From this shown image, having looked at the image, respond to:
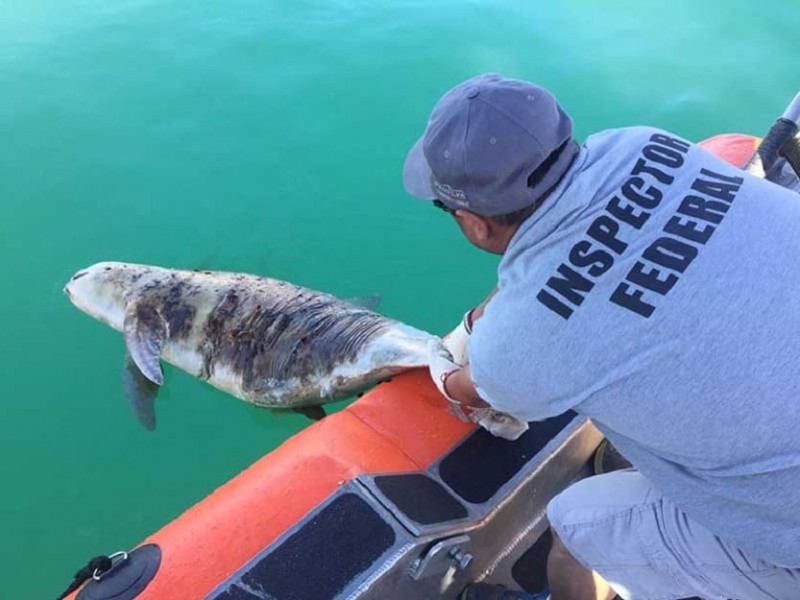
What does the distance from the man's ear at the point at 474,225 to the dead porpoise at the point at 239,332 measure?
2.41 meters

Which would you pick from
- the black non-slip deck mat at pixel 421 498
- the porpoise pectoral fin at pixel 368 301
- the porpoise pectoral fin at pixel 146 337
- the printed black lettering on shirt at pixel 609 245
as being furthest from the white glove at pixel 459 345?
the porpoise pectoral fin at pixel 146 337

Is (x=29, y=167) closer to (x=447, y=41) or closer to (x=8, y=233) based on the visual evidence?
(x=8, y=233)

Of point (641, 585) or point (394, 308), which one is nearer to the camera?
point (641, 585)

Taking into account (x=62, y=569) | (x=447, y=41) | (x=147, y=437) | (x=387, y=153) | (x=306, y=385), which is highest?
(x=447, y=41)

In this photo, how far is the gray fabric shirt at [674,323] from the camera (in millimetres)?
1926

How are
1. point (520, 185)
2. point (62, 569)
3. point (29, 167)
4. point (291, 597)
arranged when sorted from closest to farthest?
point (520, 185) < point (291, 597) < point (62, 569) < point (29, 167)

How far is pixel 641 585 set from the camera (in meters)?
2.83

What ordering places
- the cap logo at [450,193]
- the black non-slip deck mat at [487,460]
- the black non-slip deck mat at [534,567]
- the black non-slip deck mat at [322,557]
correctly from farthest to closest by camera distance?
1. the black non-slip deck mat at [534,567]
2. the black non-slip deck mat at [487,460]
3. the black non-slip deck mat at [322,557]
4. the cap logo at [450,193]

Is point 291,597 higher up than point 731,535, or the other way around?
point 731,535

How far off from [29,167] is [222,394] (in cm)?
323

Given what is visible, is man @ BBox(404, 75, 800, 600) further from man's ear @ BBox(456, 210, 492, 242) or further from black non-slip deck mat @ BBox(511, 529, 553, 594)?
black non-slip deck mat @ BBox(511, 529, 553, 594)

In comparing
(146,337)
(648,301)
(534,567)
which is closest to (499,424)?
(534,567)

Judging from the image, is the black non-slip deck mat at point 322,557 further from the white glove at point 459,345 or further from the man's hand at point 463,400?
the white glove at point 459,345

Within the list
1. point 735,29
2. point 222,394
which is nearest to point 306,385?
point 222,394
